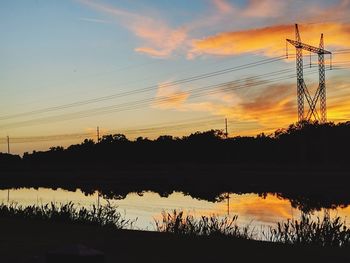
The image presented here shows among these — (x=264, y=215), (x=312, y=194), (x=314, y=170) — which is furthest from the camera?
(x=314, y=170)

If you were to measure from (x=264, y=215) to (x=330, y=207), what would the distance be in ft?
18.6

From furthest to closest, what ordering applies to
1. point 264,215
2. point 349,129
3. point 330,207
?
point 349,129
point 330,207
point 264,215

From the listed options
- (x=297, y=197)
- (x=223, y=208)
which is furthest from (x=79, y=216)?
(x=297, y=197)

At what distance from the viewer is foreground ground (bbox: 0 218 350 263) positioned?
38.8ft

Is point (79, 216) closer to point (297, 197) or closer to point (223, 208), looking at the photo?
point (223, 208)

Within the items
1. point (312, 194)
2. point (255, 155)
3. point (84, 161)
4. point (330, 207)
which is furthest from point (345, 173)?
point (84, 161)

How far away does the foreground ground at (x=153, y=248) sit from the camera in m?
11.8

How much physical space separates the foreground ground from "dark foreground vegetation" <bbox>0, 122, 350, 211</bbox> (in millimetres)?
19750

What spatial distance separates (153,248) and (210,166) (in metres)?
76.7

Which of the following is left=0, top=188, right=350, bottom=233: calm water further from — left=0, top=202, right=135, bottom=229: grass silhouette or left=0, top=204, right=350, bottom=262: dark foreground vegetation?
left=0, top=204, right=350, bottom=262: dark foreground vegetation

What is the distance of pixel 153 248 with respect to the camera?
12992mm

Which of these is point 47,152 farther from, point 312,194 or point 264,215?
point 264,215

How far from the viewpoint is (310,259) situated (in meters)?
12.0

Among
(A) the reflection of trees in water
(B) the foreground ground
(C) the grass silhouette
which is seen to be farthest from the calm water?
(B) the foreground ground
